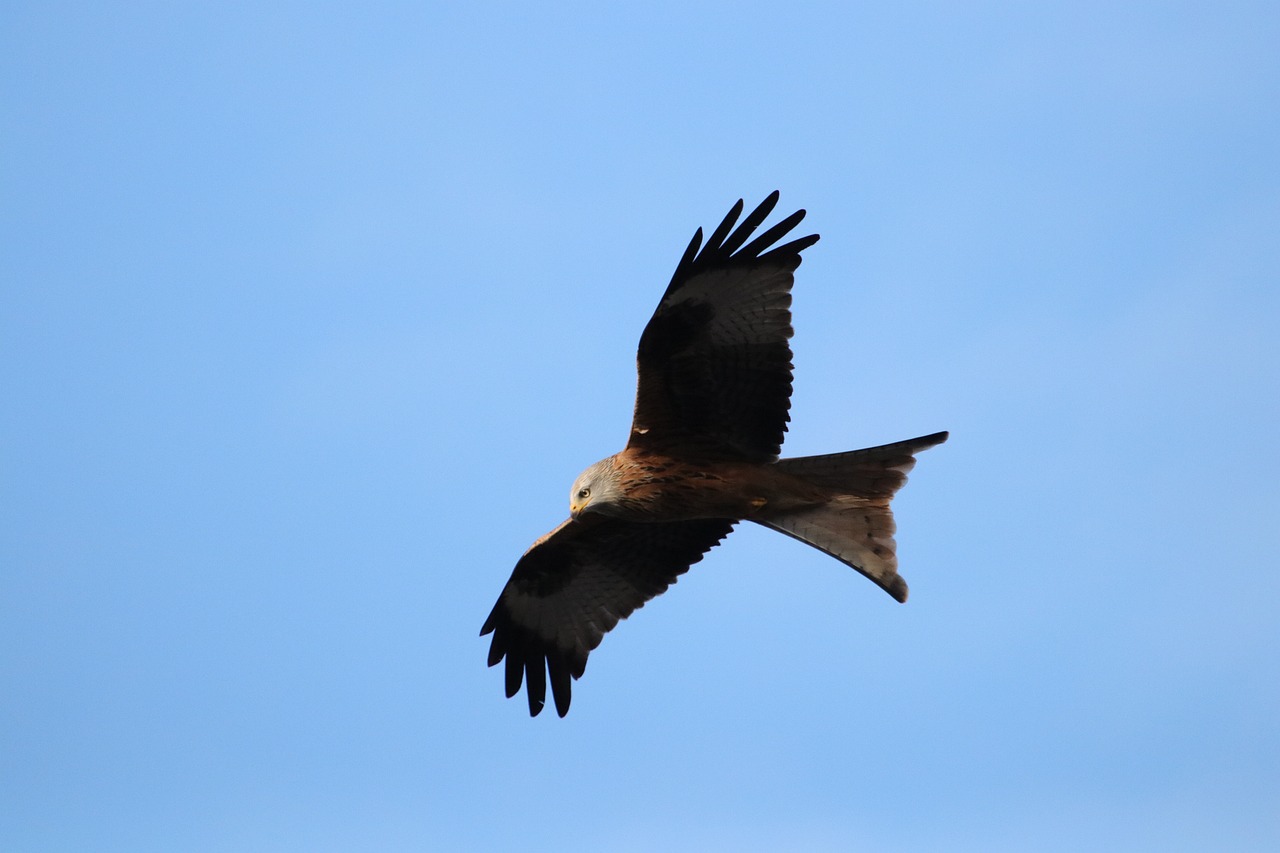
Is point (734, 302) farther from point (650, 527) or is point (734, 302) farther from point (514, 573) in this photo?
point (514, 573)

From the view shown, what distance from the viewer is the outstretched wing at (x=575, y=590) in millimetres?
10633

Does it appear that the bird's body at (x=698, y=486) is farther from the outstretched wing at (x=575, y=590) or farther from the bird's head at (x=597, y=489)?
the outstretched wing at (x=575, y=590)

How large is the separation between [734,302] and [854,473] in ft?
4.19

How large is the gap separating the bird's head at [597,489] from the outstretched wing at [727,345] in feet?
1.12

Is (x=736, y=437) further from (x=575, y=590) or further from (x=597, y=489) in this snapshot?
(x=575, y=590)

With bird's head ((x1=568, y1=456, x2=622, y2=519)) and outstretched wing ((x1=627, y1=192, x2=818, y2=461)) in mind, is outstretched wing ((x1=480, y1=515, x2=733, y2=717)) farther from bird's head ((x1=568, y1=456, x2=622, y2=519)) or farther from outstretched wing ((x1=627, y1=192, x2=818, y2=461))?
outstretched wing ((x1=627, y1=192, x2=818, y2=461))

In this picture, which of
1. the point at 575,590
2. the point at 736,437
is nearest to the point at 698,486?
the point at 736,437

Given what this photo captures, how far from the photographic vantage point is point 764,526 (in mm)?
9594

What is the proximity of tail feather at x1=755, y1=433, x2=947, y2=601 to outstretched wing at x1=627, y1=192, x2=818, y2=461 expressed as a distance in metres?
0.33

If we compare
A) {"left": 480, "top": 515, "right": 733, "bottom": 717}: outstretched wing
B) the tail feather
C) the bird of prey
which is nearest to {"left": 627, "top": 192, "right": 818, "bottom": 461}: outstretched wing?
the bird of prey

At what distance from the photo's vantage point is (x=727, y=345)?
365 inches

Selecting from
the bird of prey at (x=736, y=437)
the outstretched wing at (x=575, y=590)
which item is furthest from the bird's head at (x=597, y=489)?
the outstretched wing at (x=575, y=590)

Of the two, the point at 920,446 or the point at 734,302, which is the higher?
the point at 734,302

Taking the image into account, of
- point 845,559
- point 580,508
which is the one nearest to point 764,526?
point 845,559
